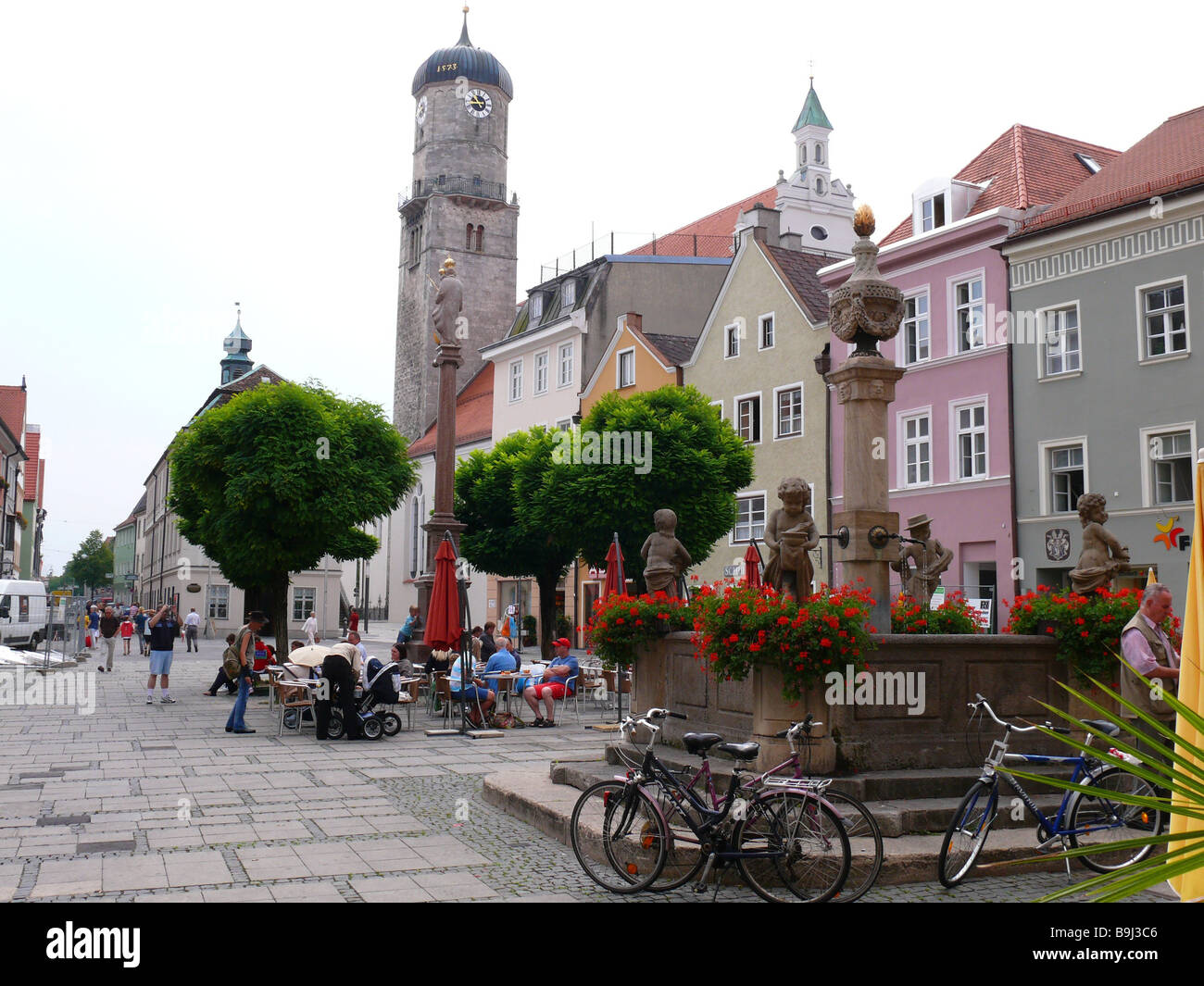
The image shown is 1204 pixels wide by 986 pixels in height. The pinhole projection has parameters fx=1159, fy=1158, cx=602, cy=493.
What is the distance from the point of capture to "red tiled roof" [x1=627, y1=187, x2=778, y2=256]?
52.7m

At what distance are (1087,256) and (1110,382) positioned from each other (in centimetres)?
294

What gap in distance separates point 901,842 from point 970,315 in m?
23.3

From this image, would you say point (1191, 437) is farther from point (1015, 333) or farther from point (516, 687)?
point (516, 687)

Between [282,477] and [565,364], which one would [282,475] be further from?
[565,364]

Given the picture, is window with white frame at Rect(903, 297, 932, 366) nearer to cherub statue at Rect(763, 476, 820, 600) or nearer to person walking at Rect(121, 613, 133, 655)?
cherub statue at Rect(763, 476, 820, 600)

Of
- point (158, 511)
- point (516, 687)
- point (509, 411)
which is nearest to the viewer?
point (516, 687)

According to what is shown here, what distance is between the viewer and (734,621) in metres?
8.59

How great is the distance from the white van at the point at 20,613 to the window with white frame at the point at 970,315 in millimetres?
31133

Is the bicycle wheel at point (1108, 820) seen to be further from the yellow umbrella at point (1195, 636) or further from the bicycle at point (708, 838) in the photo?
the yellow umbrella at point (1195, 636)

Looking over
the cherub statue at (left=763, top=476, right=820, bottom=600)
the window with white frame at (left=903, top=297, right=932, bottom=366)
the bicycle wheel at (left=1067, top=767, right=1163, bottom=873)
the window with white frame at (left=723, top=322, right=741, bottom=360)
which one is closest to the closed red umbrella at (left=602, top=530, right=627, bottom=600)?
the cherub statue at (left=763, top=476, right=820, bottom=600)

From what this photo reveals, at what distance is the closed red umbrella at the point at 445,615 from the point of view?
17.4m

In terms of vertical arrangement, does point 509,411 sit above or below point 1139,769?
above

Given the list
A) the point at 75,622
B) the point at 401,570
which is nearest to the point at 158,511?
the point at 401,570

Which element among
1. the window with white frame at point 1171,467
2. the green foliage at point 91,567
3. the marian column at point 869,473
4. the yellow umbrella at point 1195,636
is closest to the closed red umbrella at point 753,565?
the marian column at point 869,473
